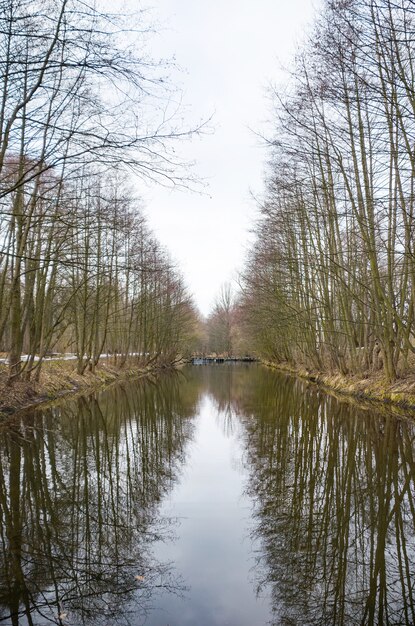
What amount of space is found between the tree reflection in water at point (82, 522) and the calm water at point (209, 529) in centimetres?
2

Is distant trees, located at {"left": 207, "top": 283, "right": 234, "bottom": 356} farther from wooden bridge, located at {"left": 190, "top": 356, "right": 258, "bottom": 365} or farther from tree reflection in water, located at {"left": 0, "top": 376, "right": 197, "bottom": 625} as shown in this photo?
tree reflection in water, located at {"left": 0, "top": 376, "right": 197, "bottom": 625}

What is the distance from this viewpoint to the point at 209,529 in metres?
5.02

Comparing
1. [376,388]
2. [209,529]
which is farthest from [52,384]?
[209,529]

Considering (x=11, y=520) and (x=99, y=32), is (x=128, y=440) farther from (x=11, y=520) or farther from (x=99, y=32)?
(x=99, y=32)

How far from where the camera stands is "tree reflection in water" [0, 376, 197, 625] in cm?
337

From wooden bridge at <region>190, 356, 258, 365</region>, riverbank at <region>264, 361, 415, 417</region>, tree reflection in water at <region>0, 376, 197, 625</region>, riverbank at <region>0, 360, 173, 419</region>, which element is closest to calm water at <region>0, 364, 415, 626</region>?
tree reflection in water at <region>0, 376, 197, 625</region>

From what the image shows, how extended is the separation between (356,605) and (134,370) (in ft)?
107

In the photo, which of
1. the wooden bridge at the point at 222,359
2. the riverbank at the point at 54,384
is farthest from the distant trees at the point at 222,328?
the riverbank at the point at 54,384

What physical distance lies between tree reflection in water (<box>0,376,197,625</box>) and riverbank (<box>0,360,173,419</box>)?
10.4 ft

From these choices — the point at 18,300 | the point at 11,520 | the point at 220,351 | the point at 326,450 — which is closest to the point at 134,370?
the point at 18,300

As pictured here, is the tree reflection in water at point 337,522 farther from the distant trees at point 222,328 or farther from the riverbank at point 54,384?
the distant trees at point 222,328

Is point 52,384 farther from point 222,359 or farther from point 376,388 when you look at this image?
point 222,359

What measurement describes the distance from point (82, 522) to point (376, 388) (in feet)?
41.5

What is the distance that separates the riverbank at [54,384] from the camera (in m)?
13.6
